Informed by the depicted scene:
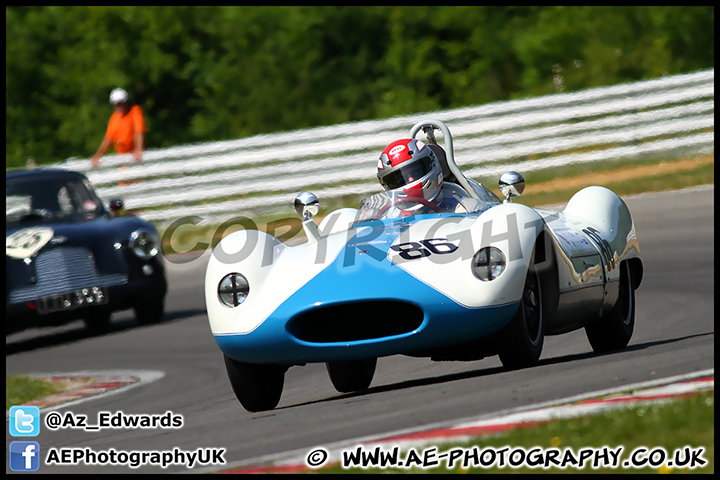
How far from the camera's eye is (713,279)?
9.06m

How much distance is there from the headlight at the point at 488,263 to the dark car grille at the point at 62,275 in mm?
5233

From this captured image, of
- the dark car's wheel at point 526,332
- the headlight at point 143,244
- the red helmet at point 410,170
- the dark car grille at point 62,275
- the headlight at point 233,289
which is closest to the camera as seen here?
the dark car's wheel at point 526,332

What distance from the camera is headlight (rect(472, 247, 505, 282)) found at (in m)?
5.32

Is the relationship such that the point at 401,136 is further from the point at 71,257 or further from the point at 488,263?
the point at 488,263

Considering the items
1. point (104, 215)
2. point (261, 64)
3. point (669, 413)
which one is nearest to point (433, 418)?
point (669, 413)

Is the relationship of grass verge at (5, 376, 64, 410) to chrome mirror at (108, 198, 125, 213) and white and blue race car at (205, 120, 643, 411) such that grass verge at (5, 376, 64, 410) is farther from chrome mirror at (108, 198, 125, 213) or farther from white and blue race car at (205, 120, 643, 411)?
white and blue race car at (205, 120, 643, 411)

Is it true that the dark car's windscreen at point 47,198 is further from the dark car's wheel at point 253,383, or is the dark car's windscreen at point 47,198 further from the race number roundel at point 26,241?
the dark car's wheel at point 253,383

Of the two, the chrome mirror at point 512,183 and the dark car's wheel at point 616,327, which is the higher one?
the chrome mirror at point 512,183

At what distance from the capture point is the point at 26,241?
9.84 meters

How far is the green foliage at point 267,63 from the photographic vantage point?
76.8ft

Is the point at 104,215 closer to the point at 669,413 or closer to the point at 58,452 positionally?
the point at 58,452

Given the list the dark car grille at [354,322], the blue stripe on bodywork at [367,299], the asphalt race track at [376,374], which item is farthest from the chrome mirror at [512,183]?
the dark car grille at [354,322]

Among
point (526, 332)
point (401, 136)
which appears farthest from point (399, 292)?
point (401, 136)

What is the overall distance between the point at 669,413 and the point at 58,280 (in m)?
6.66
